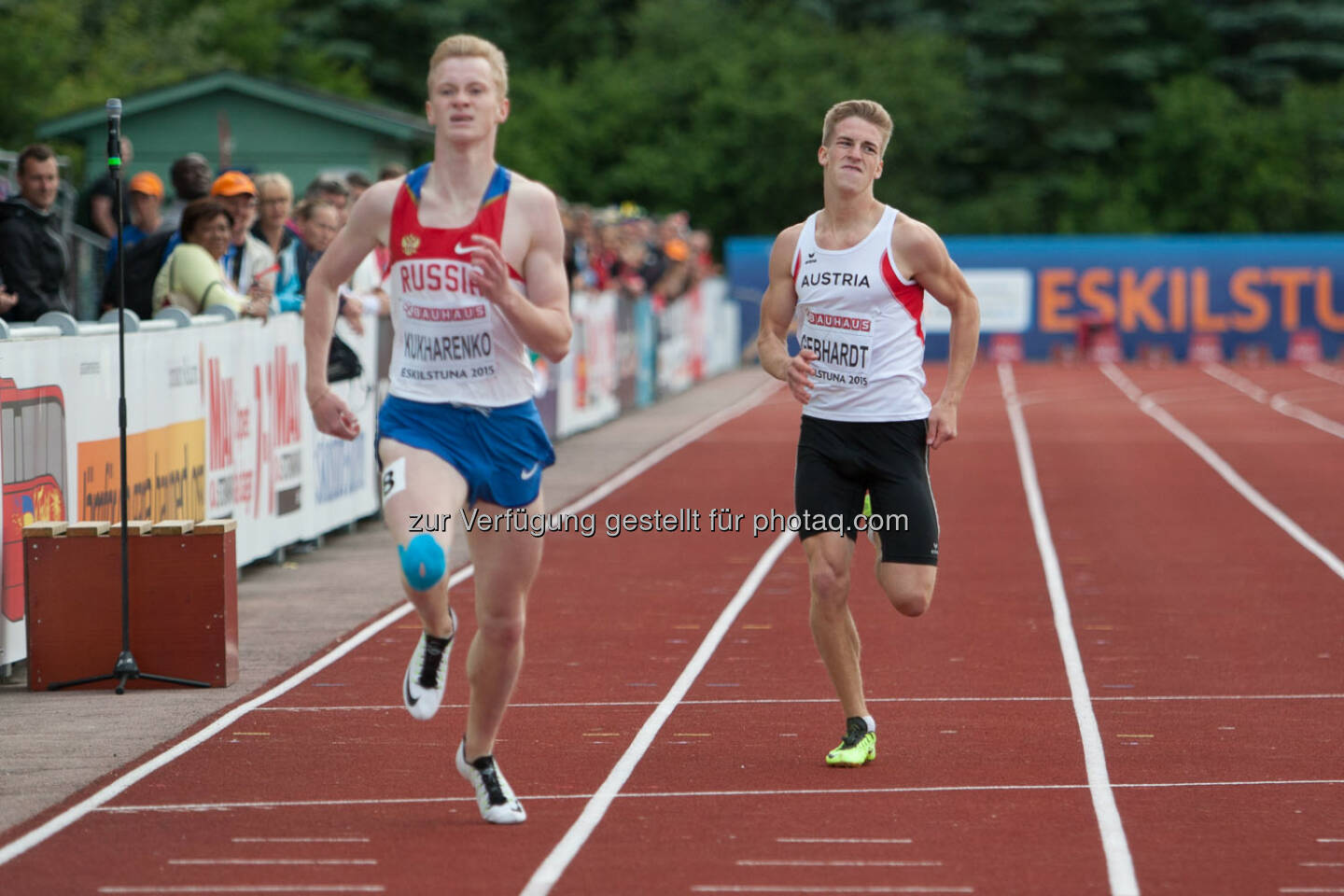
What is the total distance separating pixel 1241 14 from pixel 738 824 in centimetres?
6255

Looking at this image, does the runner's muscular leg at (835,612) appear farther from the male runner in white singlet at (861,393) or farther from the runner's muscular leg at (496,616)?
the runner's muscular leg at (496,616)

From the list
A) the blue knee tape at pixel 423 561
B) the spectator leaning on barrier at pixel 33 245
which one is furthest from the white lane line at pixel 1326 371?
the blue knee tape at pixel 423 561

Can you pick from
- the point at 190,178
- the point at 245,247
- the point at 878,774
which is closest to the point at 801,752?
the point at 878,774

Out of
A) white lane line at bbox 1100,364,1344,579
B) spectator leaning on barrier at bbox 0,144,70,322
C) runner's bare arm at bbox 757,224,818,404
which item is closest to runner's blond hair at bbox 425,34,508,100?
runner's bare arm at bbox 757,224,818,404

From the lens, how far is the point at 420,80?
208ft

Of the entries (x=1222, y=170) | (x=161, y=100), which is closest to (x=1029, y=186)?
(x=1222, y=170)

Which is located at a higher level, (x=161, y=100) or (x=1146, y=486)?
(x=161, y=100)

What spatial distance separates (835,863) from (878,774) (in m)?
1.32

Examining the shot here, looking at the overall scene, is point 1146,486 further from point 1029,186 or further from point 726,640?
point 1029,186

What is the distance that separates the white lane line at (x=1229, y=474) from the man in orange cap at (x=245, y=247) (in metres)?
6.37

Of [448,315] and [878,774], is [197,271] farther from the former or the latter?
[448,315]

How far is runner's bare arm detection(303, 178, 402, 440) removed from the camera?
6199 millimetres

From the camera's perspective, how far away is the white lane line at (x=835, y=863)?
19.8 feet

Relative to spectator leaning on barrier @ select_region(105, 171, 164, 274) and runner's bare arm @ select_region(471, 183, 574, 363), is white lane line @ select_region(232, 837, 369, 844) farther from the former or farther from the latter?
spectator leaning on barrier @ select_region(105, 171, 164, 274)
